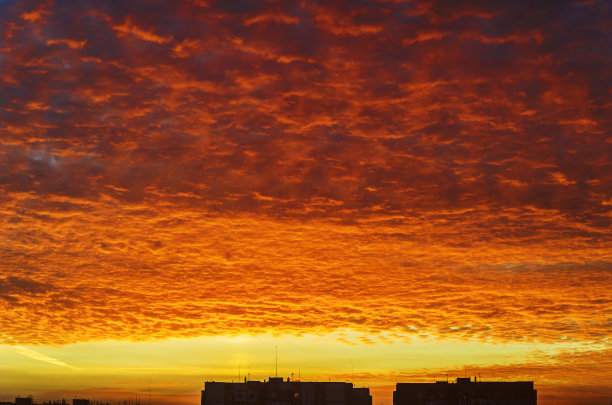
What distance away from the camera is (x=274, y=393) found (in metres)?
125

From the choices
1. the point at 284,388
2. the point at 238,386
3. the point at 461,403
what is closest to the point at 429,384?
the point at 461,403

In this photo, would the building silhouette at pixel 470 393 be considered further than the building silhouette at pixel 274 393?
No

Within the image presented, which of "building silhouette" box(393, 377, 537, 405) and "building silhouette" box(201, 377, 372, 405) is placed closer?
"building silhouette" box(393, 377, 537, 405)

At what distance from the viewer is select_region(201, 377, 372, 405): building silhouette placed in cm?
12431

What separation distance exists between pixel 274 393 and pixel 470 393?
120 feet

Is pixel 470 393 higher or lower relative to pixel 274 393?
higher

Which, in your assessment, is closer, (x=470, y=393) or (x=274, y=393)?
(x=470, y=393)

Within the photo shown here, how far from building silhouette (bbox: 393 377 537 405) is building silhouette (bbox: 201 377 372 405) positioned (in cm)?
1429

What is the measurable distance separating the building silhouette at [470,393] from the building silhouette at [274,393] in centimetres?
1429

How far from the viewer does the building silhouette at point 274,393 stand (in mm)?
124312

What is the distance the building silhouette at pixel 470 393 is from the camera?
115 metres

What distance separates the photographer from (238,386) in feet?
416

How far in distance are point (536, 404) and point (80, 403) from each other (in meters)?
111

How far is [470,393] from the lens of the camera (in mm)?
117938
